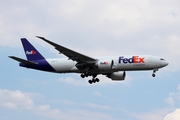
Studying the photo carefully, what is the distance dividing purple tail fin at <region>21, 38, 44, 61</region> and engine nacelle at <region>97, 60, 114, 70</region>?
8.87 metres

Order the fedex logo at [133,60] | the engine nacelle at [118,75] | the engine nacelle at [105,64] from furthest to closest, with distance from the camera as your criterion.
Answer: the engine nacelle at [118,75] < the engine nacelle at [105,64] < the fedex logo at [133,60]

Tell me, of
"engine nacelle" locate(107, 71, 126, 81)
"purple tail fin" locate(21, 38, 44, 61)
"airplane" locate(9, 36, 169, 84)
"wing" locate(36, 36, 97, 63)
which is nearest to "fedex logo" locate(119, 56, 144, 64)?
"airplane" locate(9, 36, 169, 84)

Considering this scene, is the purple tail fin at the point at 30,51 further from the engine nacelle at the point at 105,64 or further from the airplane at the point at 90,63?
the engine nacelle at the point at 105,64

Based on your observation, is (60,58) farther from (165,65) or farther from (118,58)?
(165,65)

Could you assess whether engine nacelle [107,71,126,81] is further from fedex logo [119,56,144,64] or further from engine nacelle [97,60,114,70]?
fedex logo [119,56,144,64]

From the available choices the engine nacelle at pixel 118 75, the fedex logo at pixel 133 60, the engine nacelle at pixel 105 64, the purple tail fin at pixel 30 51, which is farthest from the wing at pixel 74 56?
the engine nacelle at pixel 118 75

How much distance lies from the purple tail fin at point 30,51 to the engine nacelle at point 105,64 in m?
8.87

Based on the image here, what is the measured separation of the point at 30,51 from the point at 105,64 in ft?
39.5

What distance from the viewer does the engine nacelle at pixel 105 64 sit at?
59022 millimetres

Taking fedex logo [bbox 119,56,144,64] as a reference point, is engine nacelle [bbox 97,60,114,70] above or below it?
below

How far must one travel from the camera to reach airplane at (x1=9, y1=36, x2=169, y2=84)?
58469 millimetres

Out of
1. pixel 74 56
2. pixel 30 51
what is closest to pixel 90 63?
pixel 74 56

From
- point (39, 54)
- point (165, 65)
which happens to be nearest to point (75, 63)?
point (39, 54)

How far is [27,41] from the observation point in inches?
2645
